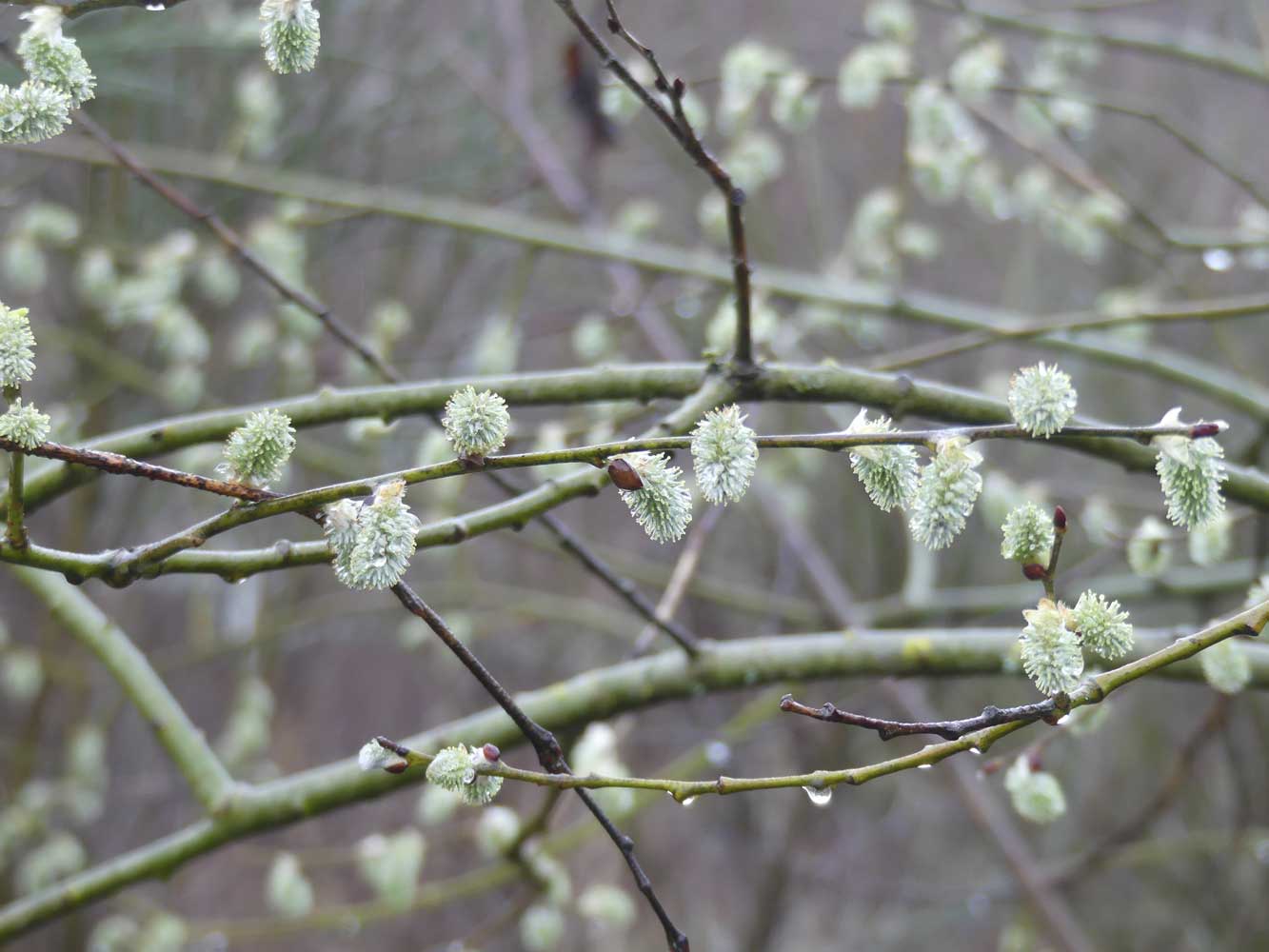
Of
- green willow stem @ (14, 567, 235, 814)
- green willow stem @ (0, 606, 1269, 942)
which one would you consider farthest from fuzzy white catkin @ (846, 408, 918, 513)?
green willow stem @ (14, 567, 235, 814)

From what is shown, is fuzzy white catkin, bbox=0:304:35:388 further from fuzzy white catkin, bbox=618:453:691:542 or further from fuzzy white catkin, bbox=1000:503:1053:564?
fuzzy white catkin, bbox=1000:503:1053:564

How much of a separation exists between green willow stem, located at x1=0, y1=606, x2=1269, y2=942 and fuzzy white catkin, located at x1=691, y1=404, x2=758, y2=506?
73 cm

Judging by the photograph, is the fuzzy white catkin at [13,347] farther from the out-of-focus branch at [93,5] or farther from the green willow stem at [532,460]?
the out-of-focus branch at [93,5]

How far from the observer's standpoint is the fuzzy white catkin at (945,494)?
87cm

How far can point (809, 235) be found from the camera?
4945 millimetres

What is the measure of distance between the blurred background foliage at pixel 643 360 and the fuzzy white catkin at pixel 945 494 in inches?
57.5

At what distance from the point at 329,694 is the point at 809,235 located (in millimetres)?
A: 3745

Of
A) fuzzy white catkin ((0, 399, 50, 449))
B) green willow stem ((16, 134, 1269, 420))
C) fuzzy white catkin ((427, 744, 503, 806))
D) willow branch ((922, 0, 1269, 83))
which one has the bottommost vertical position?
fuzzy white catkin ((427, 744, 503, 806))

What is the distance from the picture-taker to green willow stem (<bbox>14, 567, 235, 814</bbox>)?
1.58 metres

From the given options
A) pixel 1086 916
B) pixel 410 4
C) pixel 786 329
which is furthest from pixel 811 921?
pixel 410 4

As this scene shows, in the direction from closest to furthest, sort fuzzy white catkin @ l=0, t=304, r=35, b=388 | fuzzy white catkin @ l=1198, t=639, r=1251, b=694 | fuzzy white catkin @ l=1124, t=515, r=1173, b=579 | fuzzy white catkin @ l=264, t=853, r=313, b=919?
fuzzy white catkin @ l=0, t=304, r=35, b=388, fuzzy white catkin @ l=1198, t=639, r=1251, b=694, fuzzy white catkin @ l=1124, t=515, r=1173, b=579, fuzzy white catkin @ l=264, t=853, r=313, b=919

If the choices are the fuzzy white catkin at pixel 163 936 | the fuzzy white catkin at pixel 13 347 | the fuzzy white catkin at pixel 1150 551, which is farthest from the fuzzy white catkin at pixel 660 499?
the fuzzy white catkin at pixel 163 936

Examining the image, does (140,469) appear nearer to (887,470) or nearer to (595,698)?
(887,470)

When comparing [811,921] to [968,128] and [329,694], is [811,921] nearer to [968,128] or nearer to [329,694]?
[329,694]
